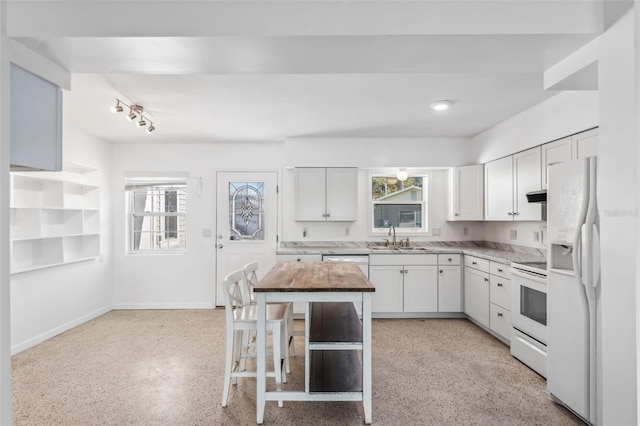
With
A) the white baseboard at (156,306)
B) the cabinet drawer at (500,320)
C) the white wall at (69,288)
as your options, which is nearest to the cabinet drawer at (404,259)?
the cabinet drawer at (500,320)

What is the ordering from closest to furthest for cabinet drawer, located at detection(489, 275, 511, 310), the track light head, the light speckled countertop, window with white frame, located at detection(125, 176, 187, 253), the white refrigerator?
1. the white refrigerator
2. the track light head
3. cabinet drawer, located at detection(489, 275, 511, 310)
4. the light speckled countertop
5. window with white frame, located at detection(125, 176, 187, 253)

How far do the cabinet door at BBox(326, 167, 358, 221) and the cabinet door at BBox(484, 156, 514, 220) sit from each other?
65.0 inches

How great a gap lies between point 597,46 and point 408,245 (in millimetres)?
3481

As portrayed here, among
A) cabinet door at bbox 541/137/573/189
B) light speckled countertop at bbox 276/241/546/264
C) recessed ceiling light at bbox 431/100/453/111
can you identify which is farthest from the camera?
light speckled countertop at bbox 276/241/546/264

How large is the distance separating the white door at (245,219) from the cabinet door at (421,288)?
6.38 feet

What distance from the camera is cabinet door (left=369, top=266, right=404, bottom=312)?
433 cm

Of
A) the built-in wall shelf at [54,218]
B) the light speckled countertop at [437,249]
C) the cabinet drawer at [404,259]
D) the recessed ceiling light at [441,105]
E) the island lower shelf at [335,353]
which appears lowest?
the island lower shelf at [335,353]

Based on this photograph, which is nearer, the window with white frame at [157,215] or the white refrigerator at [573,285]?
the white refrigerator at [573,285]

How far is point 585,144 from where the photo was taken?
2.74m

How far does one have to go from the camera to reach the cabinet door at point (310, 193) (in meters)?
4.64

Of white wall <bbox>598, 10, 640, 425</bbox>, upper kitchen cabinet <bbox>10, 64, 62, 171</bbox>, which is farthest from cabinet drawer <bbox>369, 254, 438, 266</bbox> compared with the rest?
upper kitchen cabinet <bbox>10, 64, 62, 171</bbox>

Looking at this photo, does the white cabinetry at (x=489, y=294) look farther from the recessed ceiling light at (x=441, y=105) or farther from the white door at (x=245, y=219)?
the white door at (x=245, y=219)

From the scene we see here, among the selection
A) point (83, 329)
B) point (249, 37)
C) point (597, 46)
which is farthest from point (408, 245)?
point (83, 329)

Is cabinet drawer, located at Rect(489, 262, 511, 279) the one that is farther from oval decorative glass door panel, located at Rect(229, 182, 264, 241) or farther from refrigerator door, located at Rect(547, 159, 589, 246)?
oval decorative glass door panel, located at Rect(229, 182, 264, 241)
